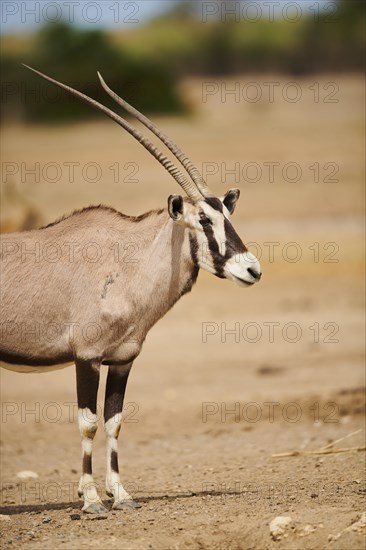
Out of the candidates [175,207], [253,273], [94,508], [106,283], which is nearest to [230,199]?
[175,207]

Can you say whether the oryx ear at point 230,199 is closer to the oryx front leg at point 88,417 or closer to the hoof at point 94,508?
the oryx front leg at point 88,417

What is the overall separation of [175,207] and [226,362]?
819cm

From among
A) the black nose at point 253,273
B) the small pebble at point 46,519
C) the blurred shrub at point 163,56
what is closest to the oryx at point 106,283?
the black nose at point 253,273

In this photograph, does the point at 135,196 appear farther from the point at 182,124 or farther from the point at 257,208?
the point at 182,124

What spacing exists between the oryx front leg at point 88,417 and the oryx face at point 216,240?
1266 mm

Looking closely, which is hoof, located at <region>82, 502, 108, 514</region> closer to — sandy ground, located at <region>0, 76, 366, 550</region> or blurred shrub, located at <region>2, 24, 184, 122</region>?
sandy ground, located at <region>0, 76, 366, 550</region>

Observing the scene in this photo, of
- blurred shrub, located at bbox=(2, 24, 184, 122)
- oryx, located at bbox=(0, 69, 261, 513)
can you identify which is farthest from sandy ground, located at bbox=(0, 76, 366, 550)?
blurred shrub, located at bbox=(2, 24, 184, 122)

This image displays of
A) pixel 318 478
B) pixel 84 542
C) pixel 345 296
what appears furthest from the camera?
pixel 345 296

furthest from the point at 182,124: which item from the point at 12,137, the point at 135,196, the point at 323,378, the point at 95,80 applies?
the point at 323,378

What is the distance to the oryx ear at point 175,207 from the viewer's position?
882cm

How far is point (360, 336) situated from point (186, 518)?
33.2 feet

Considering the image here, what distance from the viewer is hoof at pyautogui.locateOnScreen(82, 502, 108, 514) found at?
8854mm

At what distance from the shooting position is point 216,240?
29.3ft

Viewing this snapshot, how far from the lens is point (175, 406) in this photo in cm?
1427
